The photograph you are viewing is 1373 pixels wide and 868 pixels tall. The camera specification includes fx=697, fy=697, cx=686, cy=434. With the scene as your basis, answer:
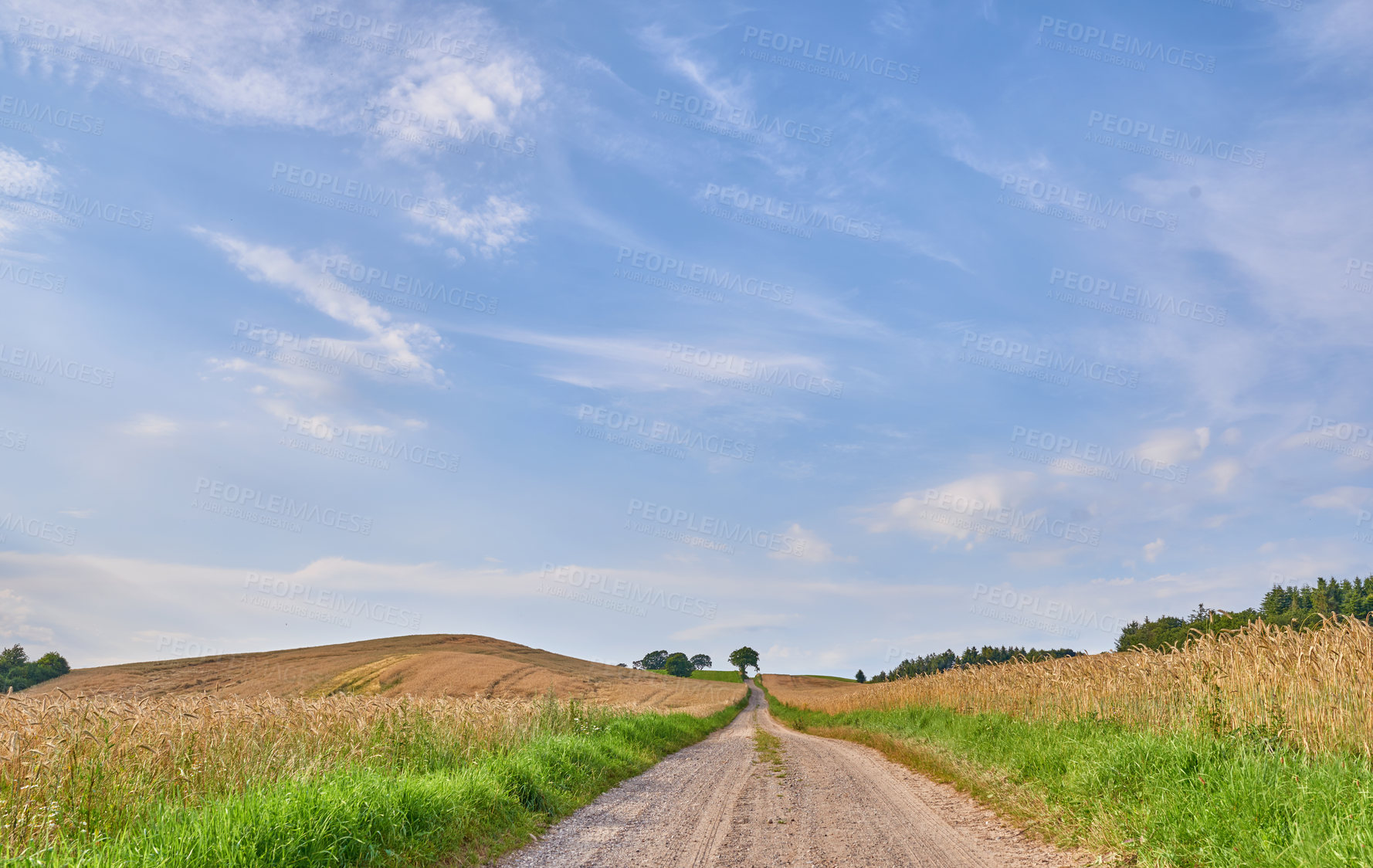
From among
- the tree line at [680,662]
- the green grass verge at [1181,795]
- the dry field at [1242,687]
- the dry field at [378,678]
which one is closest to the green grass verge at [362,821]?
the green grass verge at [1181,795]

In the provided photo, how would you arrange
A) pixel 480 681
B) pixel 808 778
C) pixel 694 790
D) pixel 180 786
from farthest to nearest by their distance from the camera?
pixel 480 681
pixel 808 778
pixel 694 790
pixel 180 786

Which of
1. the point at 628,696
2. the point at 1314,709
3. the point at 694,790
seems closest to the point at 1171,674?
the point at 1314,709

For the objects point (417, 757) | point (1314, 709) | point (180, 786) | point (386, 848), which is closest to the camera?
point (386, 848)

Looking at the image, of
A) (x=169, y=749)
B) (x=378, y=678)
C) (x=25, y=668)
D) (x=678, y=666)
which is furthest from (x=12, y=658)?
(x=678, y=666)

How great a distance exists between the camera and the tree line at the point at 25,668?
49.6 m

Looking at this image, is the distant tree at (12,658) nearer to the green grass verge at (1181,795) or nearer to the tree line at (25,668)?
the tree line at (25,668)

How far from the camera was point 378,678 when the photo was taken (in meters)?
54.4

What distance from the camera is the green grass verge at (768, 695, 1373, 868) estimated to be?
589 cm

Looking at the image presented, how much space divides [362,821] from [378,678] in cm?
5370

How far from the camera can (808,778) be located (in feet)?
48.3

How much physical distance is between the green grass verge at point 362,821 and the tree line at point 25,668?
54061 mm

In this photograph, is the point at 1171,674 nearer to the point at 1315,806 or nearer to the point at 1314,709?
the point at 1314,709

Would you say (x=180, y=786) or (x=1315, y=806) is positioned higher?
(x=1315, y=806)

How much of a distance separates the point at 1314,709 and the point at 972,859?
16.0 feet
